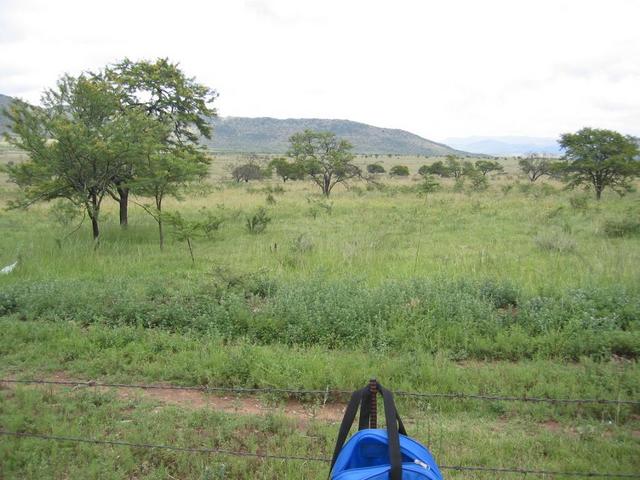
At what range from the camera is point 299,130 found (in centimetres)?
16725

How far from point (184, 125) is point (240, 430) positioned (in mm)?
17513

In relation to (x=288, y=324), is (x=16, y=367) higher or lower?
lower

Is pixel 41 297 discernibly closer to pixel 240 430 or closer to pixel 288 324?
pixel 288 324

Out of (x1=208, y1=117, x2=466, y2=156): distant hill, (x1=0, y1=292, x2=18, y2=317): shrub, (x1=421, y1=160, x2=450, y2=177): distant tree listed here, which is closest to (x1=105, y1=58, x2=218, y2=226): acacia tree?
(x1=0, y1=292, x2=18, y2=317): shrub

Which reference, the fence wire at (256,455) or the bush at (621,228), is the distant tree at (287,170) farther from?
the fence wire at (256,455)

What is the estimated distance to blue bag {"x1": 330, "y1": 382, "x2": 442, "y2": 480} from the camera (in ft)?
6.90

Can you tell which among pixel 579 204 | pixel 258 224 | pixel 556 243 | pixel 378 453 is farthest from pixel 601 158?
pixel 378 453

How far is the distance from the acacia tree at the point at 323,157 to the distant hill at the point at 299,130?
114 m

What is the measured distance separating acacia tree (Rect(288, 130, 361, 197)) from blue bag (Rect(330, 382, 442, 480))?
26.7 metres

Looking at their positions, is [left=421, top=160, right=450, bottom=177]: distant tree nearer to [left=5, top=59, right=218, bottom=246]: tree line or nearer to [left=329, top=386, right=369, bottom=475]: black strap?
[left=5, top=59, right=218, bottom=246]: tree line

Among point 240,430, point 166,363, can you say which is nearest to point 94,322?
point 166,363

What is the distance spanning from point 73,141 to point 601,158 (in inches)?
1010

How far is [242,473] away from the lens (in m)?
3.61

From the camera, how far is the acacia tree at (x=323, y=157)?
100 feet
